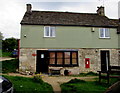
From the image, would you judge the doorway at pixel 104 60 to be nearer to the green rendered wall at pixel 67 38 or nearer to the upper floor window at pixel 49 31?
the green rendered wall at pixel 67 38

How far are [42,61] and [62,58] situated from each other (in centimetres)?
237

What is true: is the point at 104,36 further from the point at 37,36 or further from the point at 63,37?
the point at 37,36

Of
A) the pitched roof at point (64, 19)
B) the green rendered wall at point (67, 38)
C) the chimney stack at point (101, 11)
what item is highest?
the chimney stack at point (101, 11)

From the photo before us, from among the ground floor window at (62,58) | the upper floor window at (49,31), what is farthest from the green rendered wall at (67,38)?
the ground floor window at (62,58)

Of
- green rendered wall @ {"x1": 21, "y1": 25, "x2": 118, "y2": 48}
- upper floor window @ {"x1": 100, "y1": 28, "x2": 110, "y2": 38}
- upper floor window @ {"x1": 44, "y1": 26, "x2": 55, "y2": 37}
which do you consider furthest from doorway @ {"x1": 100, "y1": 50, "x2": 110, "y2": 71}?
upper floor window @ {"x1": 44, "y1": 26, "x2": 55, "y2": 37}

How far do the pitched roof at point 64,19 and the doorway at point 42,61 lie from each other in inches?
135

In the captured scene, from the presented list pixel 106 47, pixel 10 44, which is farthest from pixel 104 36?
pixel 10 44

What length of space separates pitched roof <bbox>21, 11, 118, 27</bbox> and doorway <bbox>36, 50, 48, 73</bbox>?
3.44 metres

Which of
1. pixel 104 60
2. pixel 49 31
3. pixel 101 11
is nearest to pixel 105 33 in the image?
pixel 104 60

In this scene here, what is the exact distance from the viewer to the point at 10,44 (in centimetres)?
4391

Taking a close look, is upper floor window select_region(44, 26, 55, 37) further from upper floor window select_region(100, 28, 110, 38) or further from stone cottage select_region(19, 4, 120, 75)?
upper floor window select_region(100, 28, 110, 38)

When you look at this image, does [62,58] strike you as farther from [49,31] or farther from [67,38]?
[49,31]

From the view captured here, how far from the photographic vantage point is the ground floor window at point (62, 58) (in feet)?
50.7

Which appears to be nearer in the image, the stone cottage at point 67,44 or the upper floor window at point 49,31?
the stone cottage at point 67,44
